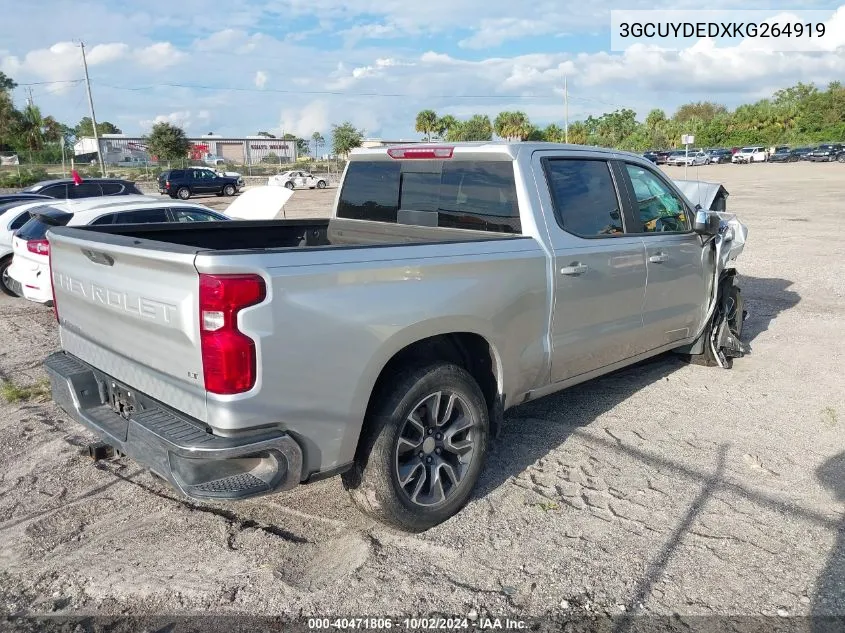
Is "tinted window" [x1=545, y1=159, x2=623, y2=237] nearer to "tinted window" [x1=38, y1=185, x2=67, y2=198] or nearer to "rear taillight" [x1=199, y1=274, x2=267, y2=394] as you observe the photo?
"rear taillight" [x1=199, y1=274, x2=267, y2=394]

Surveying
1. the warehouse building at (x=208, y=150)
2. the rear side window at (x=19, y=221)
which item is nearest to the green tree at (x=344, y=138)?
the warehouse building at (x=208, y=150)

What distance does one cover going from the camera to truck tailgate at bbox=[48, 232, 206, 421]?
2.85 meters

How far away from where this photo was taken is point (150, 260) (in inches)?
116

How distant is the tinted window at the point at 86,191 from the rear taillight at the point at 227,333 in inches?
635

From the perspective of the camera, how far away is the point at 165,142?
178 feet

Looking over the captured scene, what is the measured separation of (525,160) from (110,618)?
3.18m

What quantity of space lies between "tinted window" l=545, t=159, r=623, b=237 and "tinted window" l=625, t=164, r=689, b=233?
0.27 metres

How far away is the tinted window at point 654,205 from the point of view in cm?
504

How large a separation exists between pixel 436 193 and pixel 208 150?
73.6 meters

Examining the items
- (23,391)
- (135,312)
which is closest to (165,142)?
(23,391)

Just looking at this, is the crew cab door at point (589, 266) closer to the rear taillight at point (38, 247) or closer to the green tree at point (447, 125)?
the rear taillight at point (38, 247)

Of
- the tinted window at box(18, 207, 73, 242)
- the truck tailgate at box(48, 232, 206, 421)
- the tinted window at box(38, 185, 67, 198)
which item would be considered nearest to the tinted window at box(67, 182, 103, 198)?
the tinted window at box(38, 185, 67, 198)

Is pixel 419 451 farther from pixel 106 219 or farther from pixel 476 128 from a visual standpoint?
pixel 476 128

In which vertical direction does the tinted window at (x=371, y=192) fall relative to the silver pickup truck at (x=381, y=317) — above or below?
above
